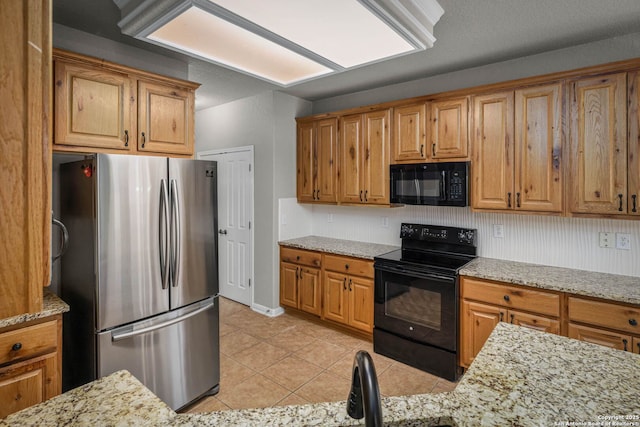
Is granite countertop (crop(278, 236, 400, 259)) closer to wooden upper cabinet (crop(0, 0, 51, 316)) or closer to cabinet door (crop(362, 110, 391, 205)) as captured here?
cabinet door (crop(362, 110, 391, 205))

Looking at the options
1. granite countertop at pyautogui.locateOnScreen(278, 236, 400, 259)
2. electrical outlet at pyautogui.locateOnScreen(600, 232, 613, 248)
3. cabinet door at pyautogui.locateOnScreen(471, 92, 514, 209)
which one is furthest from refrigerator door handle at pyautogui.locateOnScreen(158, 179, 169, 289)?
electrical outlet at pyautogui.locateOnScreen(600, 232, 613, 248)

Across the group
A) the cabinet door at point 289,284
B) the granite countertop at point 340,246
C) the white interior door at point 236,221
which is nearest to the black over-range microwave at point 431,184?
the granite countertop at point 340,246

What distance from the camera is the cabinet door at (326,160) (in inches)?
150

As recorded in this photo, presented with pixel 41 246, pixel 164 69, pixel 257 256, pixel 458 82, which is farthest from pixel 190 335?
pixel 458 82

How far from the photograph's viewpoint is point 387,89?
12.1 feet

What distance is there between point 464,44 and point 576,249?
183cm

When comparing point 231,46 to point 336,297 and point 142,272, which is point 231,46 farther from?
point 336,297

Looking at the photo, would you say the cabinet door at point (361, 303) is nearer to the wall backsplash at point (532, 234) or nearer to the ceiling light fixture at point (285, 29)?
the wall backsplash at point (532, 234)

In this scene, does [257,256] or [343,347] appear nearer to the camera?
[343,347]

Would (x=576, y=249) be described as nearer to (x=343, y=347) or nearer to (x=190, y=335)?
(x=343, y=347)

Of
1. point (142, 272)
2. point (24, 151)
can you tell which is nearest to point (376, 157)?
point (142, 272)

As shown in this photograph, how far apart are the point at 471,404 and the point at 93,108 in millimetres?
2590

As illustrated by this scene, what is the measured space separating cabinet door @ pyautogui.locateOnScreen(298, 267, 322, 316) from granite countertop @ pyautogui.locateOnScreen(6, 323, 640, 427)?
2680 mm

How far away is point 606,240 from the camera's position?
2.57m
